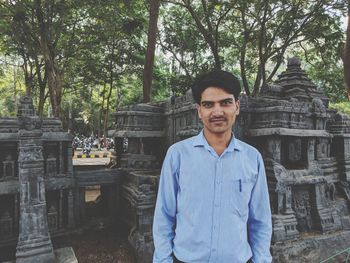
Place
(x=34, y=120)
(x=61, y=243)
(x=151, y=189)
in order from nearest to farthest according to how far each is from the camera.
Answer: (x=34, y=120) → (x=151, y=189) → (x=61, y=243)

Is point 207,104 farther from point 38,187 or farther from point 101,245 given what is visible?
point 101,245

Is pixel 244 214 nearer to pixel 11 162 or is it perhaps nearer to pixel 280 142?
pixel 280 142

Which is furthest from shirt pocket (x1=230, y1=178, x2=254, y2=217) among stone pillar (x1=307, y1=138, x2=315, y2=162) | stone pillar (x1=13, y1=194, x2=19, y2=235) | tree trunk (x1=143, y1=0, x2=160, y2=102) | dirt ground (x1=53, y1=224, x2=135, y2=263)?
tree trunk (x1=143, y1=0, x2=160, y2=102)

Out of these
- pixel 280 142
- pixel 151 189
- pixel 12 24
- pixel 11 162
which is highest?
pixel 12 24

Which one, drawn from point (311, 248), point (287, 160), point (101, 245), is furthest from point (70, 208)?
point (311, 248)

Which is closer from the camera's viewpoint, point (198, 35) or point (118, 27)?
point (118, 27)

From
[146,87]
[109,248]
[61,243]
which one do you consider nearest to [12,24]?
[146,87]

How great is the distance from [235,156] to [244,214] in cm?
45

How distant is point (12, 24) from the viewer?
43.4 feet

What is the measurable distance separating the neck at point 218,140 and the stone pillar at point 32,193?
559cm

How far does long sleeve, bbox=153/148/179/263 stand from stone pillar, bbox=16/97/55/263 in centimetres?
539

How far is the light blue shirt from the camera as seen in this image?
6.84ft

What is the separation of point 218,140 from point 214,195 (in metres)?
0.44

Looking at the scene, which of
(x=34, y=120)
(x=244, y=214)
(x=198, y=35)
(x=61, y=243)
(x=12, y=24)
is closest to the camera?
(x=244, y=214)
